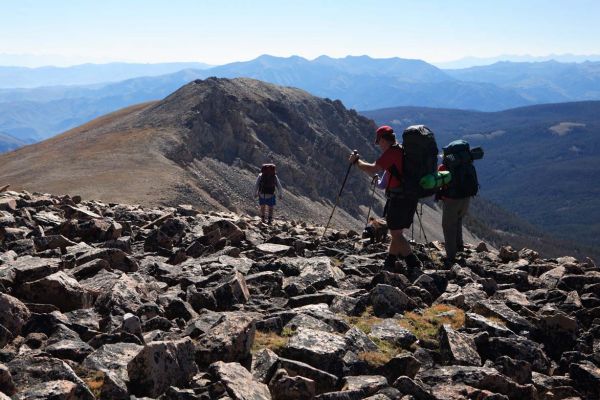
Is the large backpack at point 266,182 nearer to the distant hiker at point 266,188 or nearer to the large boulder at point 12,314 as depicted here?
the distant hiker at point 266,188

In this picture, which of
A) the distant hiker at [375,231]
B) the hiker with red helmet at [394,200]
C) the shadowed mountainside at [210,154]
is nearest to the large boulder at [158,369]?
the hiker with red helmet at [394,200]

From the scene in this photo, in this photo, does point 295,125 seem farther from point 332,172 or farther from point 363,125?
point 363,125

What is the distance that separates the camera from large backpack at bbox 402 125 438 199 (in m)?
13.4

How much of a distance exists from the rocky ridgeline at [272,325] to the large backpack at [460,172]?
2.18 metres

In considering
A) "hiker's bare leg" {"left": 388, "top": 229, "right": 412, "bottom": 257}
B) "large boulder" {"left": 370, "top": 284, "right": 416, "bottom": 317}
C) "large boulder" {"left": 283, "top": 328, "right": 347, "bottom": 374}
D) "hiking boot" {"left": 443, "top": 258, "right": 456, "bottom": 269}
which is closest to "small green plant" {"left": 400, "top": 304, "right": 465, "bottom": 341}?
"large boulder" {"left": 370, "top": 284, "right": 416, "bottom": 317}

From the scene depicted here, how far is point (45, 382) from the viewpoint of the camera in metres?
6.35

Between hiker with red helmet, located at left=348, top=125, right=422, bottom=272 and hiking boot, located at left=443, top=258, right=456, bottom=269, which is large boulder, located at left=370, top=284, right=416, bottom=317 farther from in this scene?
hiking boot, located at left=443, top=258, right=456, bottom=269

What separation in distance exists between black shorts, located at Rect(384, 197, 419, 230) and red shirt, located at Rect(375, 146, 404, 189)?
14.8 inches

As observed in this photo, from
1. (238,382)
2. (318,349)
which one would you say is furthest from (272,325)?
(238,382)

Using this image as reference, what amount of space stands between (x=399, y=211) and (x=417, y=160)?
1.28 meters

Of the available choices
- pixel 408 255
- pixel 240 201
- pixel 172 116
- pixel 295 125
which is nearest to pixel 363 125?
pixel 295 125

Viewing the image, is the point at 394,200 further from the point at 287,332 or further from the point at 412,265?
the point at 287,332

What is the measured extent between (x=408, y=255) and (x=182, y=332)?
6.93 m

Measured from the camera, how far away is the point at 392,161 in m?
13.6
